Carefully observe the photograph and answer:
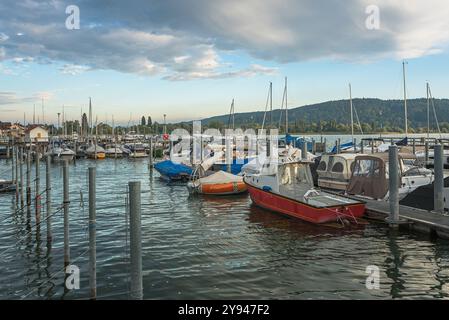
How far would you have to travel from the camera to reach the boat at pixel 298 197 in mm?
18375

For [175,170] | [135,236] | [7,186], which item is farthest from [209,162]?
[135,236]

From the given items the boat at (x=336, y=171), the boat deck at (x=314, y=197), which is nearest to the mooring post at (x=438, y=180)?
the boat deck at (x=314, y=197)

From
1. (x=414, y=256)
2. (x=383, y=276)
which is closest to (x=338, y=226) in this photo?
(x=414, y=256)

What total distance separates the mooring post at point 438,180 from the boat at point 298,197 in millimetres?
2932

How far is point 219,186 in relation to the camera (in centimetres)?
2873

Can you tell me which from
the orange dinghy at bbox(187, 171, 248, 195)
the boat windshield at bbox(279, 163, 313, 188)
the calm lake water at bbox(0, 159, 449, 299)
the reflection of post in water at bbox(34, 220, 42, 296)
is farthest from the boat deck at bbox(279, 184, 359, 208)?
the reflection of post in water at bbox(34, 220, 42, 296)

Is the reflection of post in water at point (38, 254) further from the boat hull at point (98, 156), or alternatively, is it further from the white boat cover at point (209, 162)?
the boat hull at point (98, 156)

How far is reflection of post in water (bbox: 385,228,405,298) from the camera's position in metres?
11.5

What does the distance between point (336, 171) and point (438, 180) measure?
9593 mm

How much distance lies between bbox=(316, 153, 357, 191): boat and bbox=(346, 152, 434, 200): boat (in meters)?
2.61

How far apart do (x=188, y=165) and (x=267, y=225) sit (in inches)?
886

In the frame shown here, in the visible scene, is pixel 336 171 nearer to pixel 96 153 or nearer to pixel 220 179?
pixel 220 179

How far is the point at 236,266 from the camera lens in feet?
44.2
